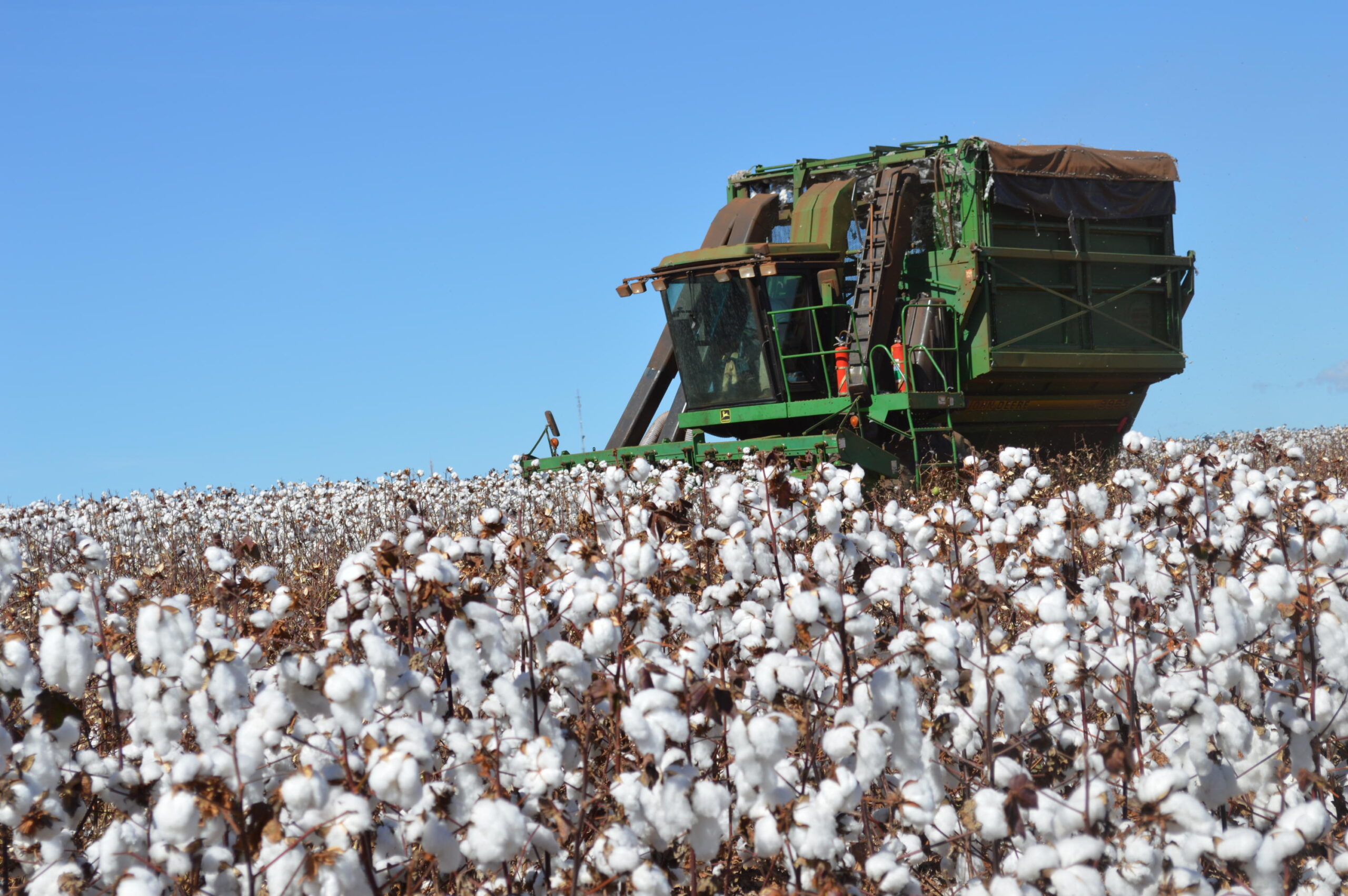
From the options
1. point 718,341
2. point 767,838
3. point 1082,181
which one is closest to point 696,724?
point 767,838

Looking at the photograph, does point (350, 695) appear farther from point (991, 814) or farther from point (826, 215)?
point (826, 215)

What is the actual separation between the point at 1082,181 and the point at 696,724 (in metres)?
13.6

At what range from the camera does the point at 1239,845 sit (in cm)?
292

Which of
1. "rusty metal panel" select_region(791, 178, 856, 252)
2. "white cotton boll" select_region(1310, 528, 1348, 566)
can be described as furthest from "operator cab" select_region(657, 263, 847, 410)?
"white cotton boll" select_region(1310, 528, 1348, 566)

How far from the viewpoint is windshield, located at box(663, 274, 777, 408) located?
49.1ft

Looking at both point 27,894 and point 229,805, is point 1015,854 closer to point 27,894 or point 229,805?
point 229,805

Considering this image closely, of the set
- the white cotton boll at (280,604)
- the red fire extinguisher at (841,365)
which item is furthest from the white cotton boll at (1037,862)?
the red fire extinguisher at (841,365)

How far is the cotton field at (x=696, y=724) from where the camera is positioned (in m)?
2.84

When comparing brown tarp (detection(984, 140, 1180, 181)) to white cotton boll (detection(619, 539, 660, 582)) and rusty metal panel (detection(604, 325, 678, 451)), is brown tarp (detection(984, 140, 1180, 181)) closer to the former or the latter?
rusty metal panel (detection(604, 325, 678, 451))

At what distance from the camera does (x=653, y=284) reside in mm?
14875

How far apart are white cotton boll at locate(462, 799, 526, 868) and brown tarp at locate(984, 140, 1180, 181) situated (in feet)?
43.1

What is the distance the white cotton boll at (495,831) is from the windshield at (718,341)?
12334mm

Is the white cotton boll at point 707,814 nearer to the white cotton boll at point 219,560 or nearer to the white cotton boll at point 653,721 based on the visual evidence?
the white cotton boll at point 653,721

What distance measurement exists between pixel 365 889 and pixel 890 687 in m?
1.35
